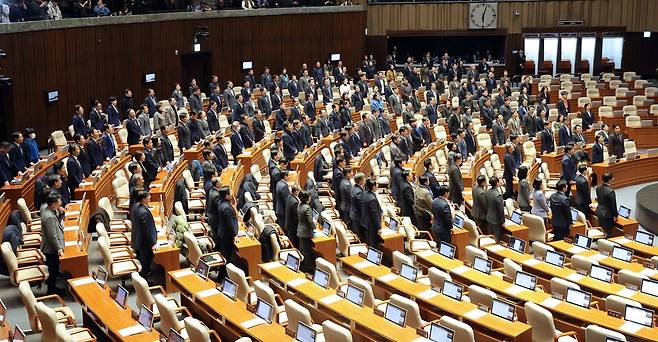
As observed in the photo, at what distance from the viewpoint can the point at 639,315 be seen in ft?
33.3

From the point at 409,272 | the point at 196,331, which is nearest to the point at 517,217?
the point at 409,272

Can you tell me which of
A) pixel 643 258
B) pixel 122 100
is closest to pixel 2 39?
pixel 122 100

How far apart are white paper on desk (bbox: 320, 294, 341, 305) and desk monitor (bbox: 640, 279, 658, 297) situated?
4092 mm

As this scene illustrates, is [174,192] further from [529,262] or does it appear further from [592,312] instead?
[592,312]

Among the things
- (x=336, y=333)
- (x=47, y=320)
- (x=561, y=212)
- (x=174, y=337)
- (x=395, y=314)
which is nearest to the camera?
(x=336, y=333)

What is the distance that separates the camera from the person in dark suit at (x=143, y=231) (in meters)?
12.6

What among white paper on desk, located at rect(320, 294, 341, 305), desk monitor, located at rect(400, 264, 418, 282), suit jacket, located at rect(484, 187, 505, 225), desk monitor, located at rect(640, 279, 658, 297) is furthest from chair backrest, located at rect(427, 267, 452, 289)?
suit jacket, located at rect(484, 187, 505, 225)

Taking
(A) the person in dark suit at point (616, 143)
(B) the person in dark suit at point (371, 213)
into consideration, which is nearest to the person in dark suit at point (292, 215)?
(B) the person in dark suit at point (371, 213)

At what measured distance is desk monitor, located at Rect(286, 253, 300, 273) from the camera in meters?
12.1

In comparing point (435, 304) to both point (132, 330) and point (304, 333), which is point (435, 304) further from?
point (132, 330)

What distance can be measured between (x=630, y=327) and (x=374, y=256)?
389cm

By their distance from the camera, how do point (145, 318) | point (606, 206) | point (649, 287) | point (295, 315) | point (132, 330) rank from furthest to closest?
point (606, 206) < point (649, 287) < point (145, 318) < point (132, 330) < point (295, 315)

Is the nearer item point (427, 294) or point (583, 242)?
point (427, 294)

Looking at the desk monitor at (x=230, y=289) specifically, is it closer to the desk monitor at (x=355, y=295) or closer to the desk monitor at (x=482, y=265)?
the desk monitor at (x=355, y=295)
